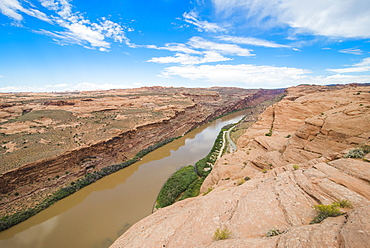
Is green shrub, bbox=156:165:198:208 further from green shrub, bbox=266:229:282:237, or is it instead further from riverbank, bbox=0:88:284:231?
green shrub, bbox=266:229:282:237

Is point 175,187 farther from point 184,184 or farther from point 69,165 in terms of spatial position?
point 69,165

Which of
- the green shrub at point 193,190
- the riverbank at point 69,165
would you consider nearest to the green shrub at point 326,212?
the green shrub at point 193,190

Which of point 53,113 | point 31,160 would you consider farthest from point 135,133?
point 53,113

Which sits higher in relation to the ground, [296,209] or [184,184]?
[296,209]

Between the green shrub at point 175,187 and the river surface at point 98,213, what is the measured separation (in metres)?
1.40

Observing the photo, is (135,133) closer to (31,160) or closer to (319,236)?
(31,160)

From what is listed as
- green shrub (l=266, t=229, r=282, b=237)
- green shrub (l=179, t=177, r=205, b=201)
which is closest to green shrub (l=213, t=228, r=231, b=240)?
green shrub (l=266, t=229, r=282, b=237)

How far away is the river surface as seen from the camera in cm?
1510

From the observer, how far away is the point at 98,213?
1820cm

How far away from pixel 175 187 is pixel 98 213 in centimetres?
886

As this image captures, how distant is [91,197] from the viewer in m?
20.7

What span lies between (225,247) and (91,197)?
833 inches

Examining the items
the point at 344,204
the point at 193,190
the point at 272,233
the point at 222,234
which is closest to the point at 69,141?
the point at 193,190

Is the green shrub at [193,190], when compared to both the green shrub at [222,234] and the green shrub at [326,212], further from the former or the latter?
the green shrub at [326,212]
